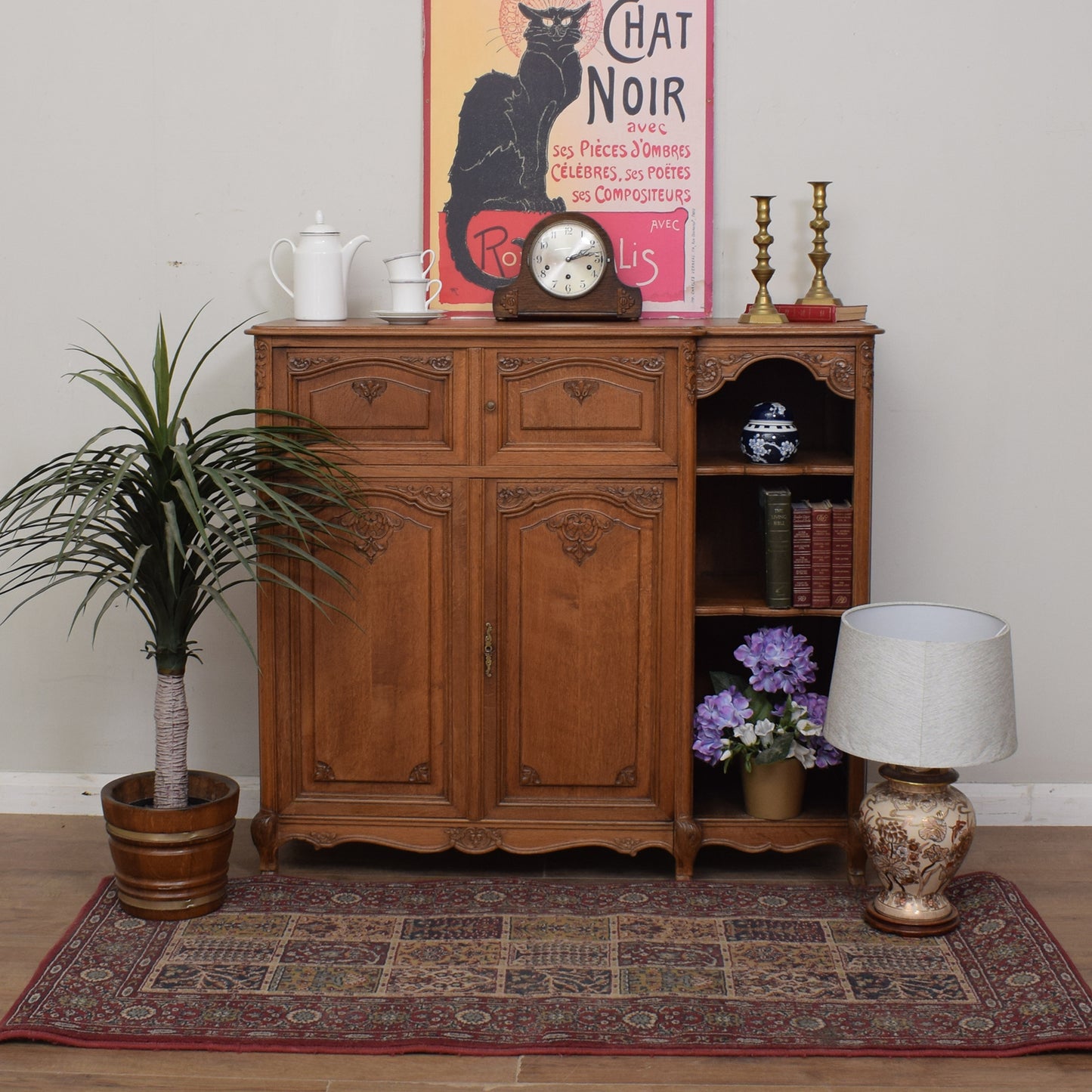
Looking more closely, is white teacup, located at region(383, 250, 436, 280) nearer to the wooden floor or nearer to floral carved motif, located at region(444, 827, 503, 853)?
A: floral carved motif, located at region(444, 827, 503, 853)

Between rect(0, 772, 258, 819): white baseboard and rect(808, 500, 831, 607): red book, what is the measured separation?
1.61 meters

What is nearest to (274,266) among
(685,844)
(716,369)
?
(716,369)

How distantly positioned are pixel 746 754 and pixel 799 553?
0.49 m

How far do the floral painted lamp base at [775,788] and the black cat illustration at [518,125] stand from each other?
→ 4.50 feet

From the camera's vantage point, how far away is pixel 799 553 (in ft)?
10.0

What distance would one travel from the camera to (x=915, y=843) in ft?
9.06

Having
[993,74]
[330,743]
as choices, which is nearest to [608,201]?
[993,74]

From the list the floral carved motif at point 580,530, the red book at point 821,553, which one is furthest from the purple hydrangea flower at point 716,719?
the floral carved motif at point 580,530

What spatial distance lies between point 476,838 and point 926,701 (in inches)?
42.9

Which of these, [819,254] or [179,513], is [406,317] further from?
[819,254]

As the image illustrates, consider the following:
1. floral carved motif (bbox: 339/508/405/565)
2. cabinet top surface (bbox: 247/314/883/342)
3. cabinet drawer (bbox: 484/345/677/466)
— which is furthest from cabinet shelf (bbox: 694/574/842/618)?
floral carved motif (bbox: 339/508/405/565)

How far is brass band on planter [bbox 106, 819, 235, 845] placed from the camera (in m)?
2.85

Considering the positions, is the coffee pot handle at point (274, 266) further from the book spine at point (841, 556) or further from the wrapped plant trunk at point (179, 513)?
the book spine at point (841, 556)

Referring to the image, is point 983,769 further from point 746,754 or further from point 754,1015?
point 754,1015
